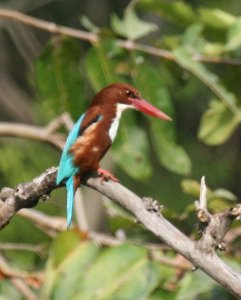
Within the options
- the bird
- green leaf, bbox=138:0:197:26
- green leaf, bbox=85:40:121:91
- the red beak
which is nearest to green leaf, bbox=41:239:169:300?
the bird

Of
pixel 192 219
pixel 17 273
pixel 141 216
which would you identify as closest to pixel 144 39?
pixel 192 219

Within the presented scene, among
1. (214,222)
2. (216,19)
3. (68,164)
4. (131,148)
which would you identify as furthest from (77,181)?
(216,19)

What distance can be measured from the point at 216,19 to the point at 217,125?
1.21 ft

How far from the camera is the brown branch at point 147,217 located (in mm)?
2385

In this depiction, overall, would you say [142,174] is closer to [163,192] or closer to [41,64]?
[41,64]

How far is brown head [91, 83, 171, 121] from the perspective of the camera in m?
3.03

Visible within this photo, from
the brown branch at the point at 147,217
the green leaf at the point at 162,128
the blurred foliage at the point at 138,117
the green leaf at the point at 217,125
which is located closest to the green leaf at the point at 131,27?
the blurred foliage at the point at 138,117

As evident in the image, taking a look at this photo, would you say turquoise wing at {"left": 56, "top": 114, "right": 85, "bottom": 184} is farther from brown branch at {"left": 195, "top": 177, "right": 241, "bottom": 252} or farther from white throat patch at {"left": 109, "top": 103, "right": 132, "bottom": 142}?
brown branch at {"left": 195, "top": 177, "right": 241, "bottom": 252}

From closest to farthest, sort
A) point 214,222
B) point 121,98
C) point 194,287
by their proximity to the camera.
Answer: point 214,222 → point 121,98 → point 194,287

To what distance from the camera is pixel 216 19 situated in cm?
401

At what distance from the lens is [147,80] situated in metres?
3.86

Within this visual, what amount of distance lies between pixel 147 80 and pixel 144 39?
152 inches

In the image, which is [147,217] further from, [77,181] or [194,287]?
[194,287]

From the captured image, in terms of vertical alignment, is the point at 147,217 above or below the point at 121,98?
below
